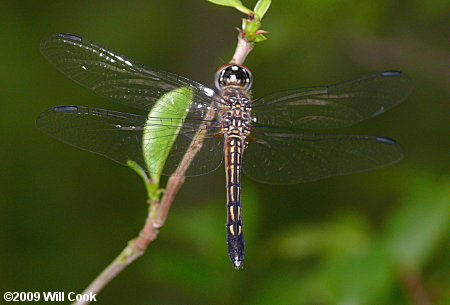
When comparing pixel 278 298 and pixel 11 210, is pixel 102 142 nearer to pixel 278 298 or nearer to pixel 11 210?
pixel 278 298

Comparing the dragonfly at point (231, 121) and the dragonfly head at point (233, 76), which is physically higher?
the dragonfly head at point (233, 76)

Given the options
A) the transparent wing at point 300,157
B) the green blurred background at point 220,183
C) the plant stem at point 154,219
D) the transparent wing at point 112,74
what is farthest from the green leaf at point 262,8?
the green blurred background at point 220,183

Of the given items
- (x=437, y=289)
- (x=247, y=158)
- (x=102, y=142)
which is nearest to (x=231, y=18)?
(x=247, y=158)

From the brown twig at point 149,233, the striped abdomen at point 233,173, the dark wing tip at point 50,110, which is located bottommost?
the brown twig at point 149,233

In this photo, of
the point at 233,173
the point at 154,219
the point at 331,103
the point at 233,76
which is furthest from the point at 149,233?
the point at 331,103

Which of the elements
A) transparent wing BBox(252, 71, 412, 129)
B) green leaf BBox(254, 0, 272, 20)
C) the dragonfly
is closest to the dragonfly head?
the dragonfly

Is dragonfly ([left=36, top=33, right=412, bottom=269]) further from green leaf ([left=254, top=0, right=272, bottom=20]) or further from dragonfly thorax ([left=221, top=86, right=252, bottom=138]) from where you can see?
green leaf ([left=254, top=0, right=272, bottom=20])

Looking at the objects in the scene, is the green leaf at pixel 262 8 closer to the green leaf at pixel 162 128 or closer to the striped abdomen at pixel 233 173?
the green leaf at pixel 162 128
